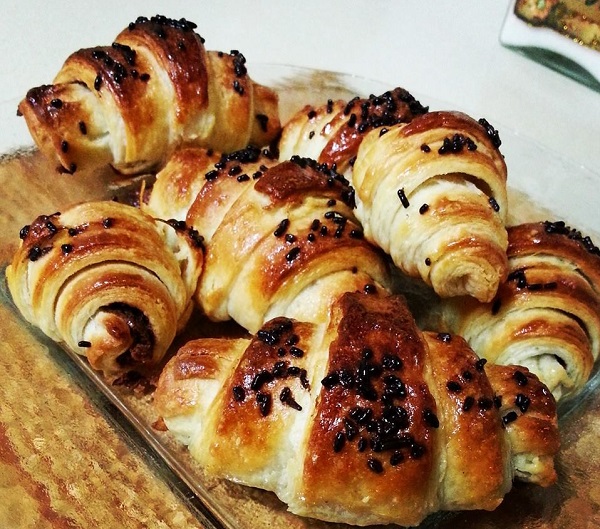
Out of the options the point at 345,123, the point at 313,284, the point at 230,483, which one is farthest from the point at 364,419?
the point at 345,123

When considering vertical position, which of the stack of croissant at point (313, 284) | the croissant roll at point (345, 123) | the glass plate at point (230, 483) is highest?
the croissant roll at point (345, 123)

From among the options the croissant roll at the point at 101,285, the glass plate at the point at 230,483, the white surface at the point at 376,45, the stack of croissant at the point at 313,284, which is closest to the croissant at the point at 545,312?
the stack of croissant at the point at 313,284

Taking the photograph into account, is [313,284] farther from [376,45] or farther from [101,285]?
[376,45]

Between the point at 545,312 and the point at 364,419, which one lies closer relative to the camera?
the point at 364,419

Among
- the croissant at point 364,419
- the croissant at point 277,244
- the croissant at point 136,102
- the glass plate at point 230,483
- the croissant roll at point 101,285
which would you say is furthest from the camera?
the croissant at point 136,102

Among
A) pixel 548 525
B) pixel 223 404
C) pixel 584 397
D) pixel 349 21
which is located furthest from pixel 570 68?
pixel 223 404

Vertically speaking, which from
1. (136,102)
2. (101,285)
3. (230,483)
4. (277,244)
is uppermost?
(136,102)

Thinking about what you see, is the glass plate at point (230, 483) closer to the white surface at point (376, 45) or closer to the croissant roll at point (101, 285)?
the croissant roll at point (101, 285)
